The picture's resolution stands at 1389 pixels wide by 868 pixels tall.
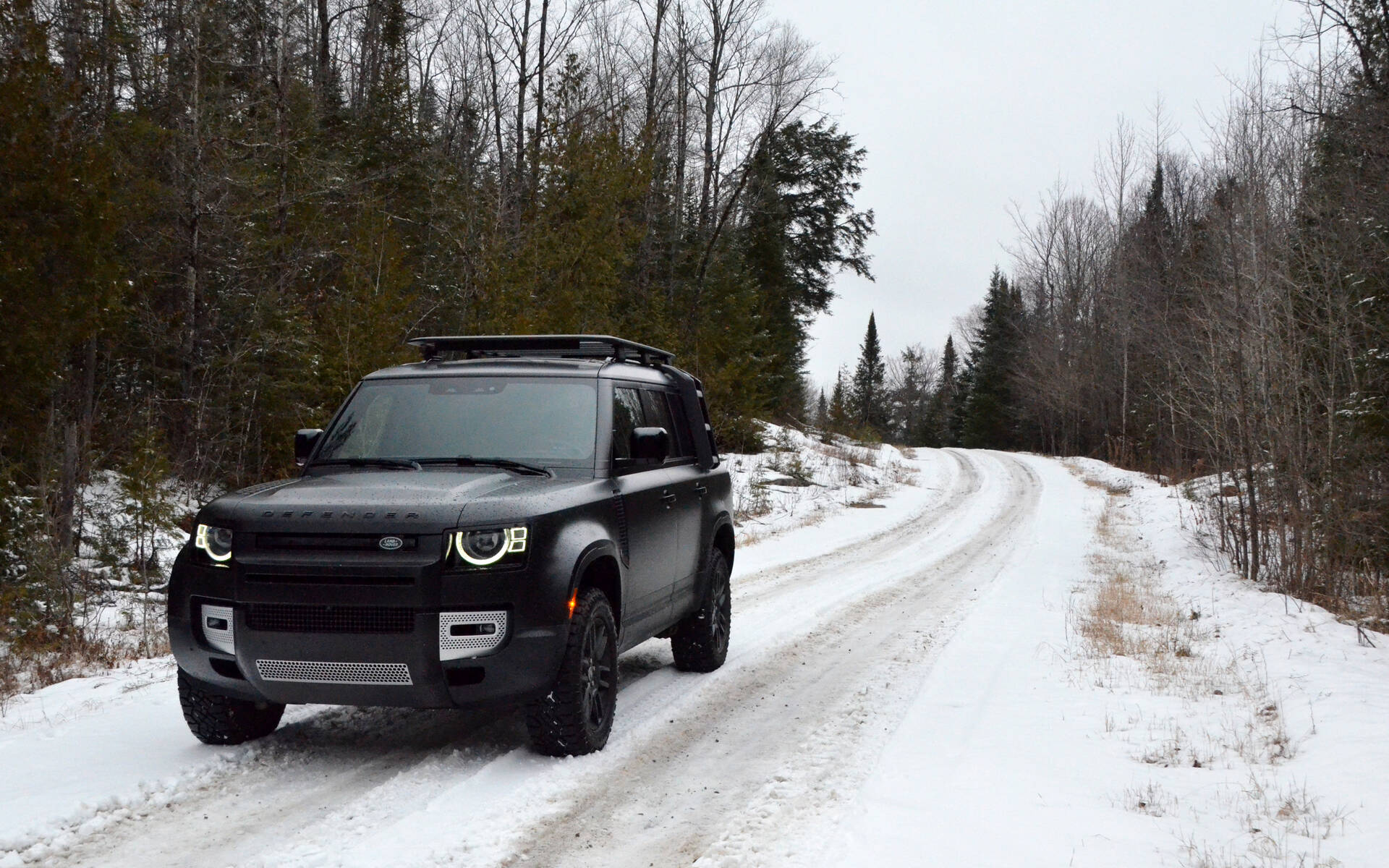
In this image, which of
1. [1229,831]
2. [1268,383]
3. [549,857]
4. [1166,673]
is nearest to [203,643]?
[549,857]

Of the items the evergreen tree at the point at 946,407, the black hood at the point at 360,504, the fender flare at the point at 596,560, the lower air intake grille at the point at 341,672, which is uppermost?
the evergreen tree at the point at 946,407

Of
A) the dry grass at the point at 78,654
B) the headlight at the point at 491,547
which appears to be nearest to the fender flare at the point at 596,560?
Result: the headlight at the point at 491,547

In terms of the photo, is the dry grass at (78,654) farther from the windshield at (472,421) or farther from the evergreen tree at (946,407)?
the evergreen tree at (946,407)

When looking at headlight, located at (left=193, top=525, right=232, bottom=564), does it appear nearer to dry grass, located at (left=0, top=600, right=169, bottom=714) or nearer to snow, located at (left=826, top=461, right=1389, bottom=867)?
dry grass, located at (left=0, top=600, right=169, bottom=714)

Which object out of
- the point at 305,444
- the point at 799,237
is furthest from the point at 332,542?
the point at 799,237

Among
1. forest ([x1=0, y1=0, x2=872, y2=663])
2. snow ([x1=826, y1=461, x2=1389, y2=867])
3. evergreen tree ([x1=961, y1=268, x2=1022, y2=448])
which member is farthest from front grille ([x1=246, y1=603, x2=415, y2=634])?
evergreen tree ([x1=961, y1=268, x2=1022, y2=448])

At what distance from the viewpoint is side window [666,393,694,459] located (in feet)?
24.5

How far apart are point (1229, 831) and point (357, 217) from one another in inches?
641

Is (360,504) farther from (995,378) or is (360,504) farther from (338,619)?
(995,378)

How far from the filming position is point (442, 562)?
4652mm

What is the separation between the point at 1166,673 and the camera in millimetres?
8078

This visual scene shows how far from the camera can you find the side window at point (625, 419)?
240 inches

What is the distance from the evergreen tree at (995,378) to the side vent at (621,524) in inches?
2628

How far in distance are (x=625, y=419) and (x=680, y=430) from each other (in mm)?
1294
